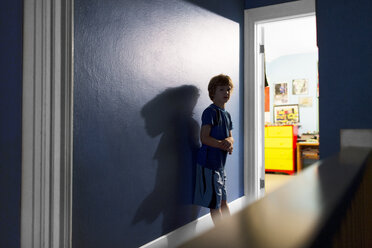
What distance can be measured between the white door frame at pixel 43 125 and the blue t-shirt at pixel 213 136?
3.31 feet

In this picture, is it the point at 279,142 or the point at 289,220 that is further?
the point at 279,142

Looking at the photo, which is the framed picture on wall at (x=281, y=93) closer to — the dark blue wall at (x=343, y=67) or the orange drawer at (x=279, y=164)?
the orange drawer at (x=279, y=164)

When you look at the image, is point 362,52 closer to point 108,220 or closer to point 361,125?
point 361,125

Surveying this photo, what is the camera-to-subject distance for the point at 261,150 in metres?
3.04

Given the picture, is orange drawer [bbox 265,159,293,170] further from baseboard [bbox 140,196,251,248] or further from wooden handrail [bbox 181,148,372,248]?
wooden handrail [bbox 181,148,372,248]

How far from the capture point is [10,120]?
120 cm

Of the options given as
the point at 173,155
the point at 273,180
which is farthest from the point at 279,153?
the point at 173,155

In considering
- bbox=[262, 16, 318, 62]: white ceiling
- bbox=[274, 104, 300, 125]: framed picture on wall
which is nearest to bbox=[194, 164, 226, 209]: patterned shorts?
bbox=[262, 16, 318, 62]: white ceiling

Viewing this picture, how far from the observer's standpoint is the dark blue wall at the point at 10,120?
118 cm

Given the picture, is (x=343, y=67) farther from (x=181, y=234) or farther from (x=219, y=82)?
(x=181, y=234)

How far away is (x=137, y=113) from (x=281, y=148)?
4.28 m

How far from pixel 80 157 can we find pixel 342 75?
1.22m

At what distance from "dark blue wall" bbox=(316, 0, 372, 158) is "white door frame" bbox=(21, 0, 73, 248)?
3.76 feet

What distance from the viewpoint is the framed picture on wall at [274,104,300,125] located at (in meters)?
6.08
